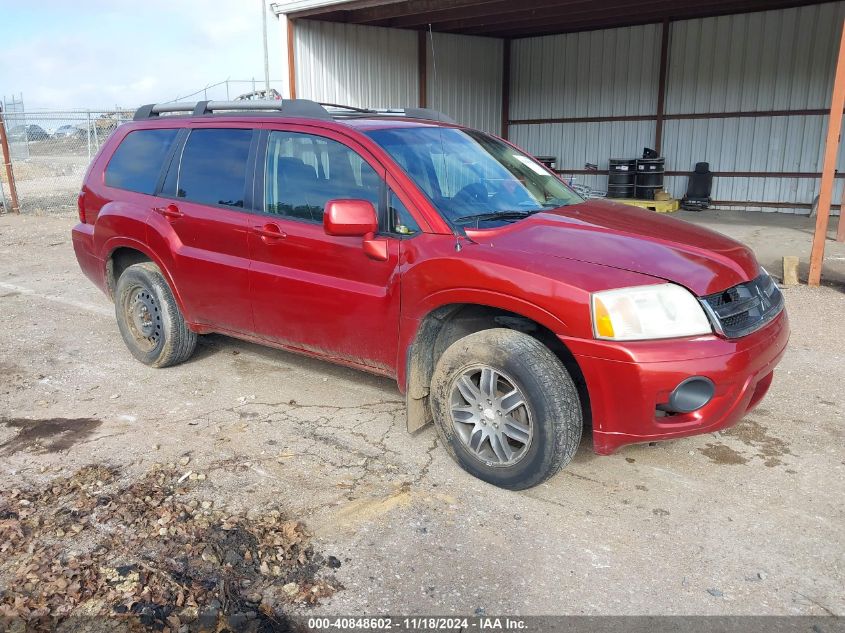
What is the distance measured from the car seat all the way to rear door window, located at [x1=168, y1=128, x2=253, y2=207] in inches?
552

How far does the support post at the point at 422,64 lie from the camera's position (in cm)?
1632

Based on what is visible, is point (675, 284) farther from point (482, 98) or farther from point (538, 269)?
point (482, 98)

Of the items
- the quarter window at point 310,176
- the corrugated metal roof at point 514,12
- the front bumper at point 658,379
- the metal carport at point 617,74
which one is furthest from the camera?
the metal carport at point 617,74

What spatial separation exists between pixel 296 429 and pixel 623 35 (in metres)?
16.1

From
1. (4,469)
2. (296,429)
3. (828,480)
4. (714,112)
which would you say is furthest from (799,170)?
(4,469)

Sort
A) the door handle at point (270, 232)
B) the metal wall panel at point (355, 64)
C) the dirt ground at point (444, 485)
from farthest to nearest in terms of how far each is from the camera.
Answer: the metal wall panel at point (355, 64), the door handle at point (270, 232), the dirt ground at point (444, 485)

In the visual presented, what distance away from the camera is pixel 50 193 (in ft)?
64.4

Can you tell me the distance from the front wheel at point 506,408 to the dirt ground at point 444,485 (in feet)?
0.58

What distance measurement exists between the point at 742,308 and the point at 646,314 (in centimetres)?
58

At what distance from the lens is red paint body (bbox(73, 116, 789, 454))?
309 centimetres

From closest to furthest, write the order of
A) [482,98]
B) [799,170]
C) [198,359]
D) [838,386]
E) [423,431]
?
1. [423,431]
2. [838,386]
3. [198,359]
4. [799,170]
5. [482,98]

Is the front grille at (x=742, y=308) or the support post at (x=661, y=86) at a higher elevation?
the support post at (x=661, y=86)

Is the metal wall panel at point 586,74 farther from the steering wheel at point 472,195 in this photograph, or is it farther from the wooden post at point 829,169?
the steering wheel at point 472,195

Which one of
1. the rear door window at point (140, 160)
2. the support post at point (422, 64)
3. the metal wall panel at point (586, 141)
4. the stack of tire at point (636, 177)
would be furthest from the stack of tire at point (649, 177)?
the rear door window at point (140, 160)
